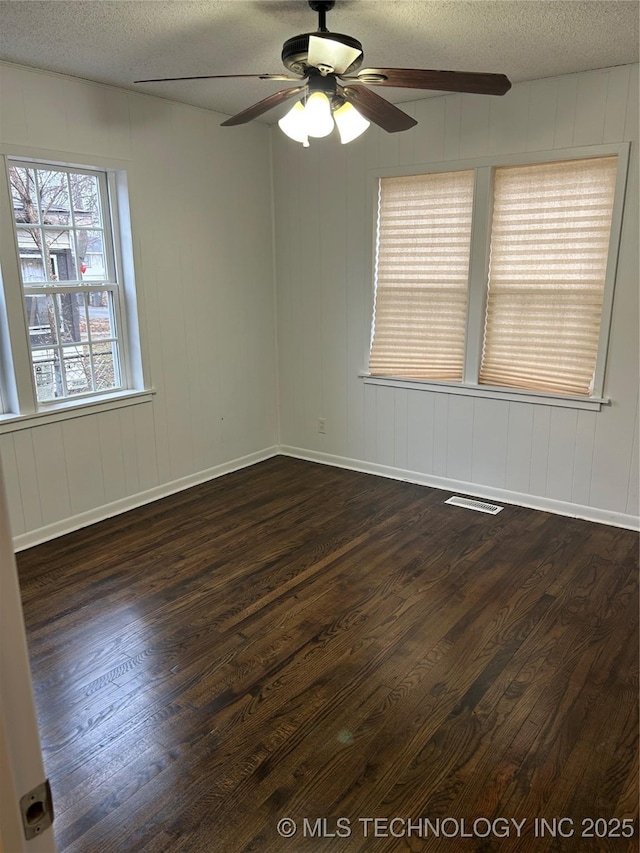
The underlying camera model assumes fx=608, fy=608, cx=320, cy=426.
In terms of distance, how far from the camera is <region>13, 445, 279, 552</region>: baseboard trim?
12.0 feet

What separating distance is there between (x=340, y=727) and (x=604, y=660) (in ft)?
3.81

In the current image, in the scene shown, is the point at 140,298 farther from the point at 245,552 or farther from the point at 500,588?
the point at 500,588

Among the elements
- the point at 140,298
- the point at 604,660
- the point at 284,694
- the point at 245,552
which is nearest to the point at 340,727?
the point at 284,694

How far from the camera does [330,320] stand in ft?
15.8

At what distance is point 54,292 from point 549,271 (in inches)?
119

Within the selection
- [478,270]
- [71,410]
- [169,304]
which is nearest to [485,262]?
[478,270]

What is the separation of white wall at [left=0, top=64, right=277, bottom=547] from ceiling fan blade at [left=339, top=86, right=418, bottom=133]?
1.80 metres

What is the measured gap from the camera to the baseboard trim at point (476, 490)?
3822 millimetres

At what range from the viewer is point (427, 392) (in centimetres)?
444

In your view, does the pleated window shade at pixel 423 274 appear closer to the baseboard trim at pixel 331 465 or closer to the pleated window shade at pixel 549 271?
the pleated window shade at pixel 549 271

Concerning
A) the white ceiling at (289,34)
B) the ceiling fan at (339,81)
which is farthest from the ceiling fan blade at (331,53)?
the white ceiling at (289,34)

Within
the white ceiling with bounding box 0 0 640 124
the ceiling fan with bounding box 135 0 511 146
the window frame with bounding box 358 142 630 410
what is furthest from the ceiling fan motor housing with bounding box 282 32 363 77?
the window frame with bounding box 358 142 630 410

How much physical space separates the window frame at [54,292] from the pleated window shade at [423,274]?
176cm

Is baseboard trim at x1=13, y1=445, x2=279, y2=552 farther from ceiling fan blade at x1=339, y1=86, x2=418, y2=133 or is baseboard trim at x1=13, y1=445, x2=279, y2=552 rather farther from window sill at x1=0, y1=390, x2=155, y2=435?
ceiling fan blade at x1=339, y1=86, x2=418, y2=133
